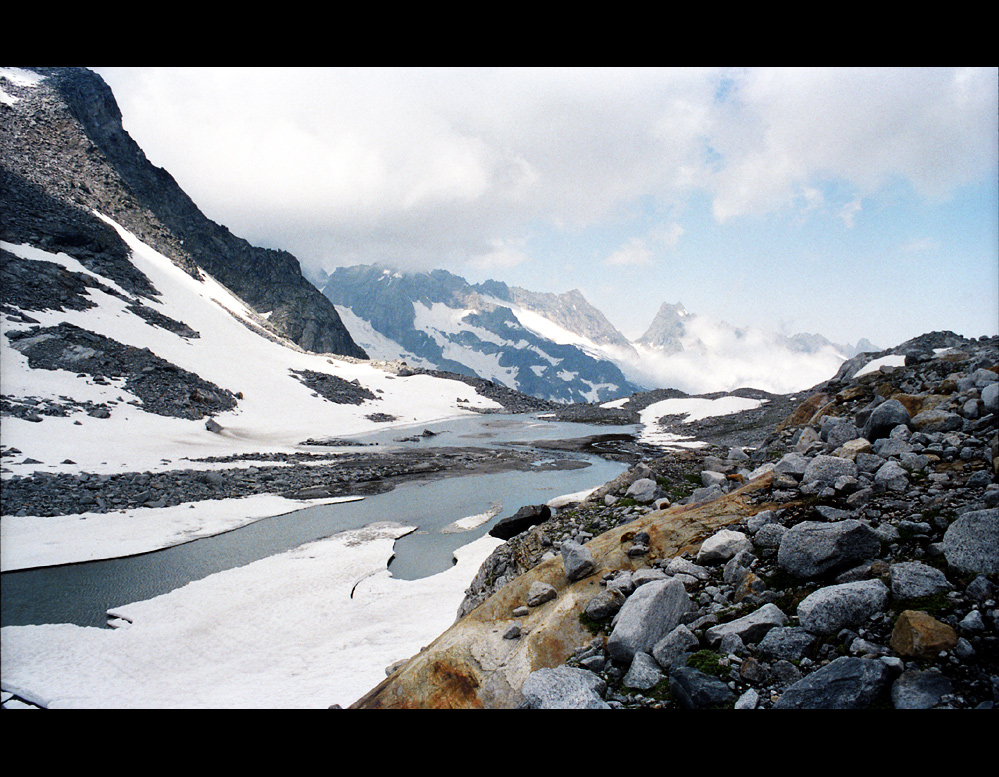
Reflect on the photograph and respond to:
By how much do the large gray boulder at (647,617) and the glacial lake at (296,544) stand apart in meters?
11.8

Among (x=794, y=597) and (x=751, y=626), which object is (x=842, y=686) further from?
(x=794, y=597)

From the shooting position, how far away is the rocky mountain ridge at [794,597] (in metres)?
3.02

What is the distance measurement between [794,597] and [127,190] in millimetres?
124146

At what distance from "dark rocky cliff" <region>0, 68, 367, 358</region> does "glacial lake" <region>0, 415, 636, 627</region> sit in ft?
223

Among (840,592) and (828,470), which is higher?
(828,470)

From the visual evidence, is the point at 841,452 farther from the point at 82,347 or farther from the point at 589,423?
the point at 589,423

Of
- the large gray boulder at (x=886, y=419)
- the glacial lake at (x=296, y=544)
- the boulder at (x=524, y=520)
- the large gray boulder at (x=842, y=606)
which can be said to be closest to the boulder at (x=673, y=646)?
the large gray boulder at (x=842, y=606)

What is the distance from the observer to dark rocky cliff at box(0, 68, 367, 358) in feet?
250

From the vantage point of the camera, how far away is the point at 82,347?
133 feet

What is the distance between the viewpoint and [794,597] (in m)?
4.15

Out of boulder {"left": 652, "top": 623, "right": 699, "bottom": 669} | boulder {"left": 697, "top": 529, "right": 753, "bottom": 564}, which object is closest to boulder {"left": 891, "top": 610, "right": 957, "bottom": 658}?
boulder {"left": 652, "top": 623, "right": 699, "bottom": 669}

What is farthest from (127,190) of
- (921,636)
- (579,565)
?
(921,636)

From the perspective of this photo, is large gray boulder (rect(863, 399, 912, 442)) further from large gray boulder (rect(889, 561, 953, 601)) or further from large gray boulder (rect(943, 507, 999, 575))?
large gray boulder (rect(889, 561, 953, 601))
